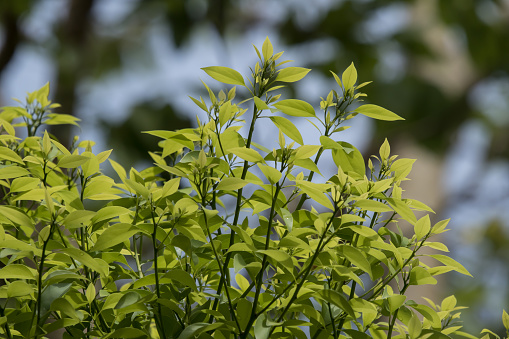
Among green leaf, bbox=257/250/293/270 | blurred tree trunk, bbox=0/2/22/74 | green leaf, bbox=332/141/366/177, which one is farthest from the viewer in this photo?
blurred tree trunk, bbox=0/2/22/74

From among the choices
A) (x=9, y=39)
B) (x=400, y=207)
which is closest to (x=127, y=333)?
(x=400, y=207)

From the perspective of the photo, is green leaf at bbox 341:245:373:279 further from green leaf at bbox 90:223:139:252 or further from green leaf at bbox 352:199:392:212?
green leaf at bbox 90:223:139:252

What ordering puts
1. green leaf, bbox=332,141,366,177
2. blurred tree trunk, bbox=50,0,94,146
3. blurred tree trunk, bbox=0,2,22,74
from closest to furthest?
1. green leaf, bbox=332,141,366,177
2. blurred tree trunk, bbox=0,2,22,74
3. blurred tree trunk, bbox=50,0,94,146

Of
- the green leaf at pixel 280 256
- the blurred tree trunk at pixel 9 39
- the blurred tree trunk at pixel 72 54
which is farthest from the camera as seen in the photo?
the blurred tree trunk at pixel 72 54

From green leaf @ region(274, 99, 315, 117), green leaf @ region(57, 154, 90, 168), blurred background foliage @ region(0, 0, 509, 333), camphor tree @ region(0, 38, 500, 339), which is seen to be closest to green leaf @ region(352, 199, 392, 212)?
camphor tree @ region(0, 38, 500, 339)

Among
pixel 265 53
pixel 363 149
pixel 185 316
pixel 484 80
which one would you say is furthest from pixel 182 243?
pixel 484 80

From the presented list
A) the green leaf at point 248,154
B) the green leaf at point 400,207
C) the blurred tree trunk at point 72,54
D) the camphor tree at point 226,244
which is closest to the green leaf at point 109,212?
the camphor tree at point 226,244

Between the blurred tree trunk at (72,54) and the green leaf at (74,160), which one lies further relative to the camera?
the blurred tree trunk at (72,54)

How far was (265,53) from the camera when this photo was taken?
0.49 meters

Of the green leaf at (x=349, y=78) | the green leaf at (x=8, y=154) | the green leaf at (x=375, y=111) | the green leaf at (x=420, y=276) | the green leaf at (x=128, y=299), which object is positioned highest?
the green leaf at (x=349, y=78)

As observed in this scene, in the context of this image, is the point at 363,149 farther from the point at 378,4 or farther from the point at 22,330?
the point at 22,330

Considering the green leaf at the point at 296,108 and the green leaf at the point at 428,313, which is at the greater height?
the green leaf at the point at 296,108

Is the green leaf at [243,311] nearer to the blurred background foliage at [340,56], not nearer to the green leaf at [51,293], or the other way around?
the green leaf at [51,293]

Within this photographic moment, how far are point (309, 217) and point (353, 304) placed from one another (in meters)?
0.09
